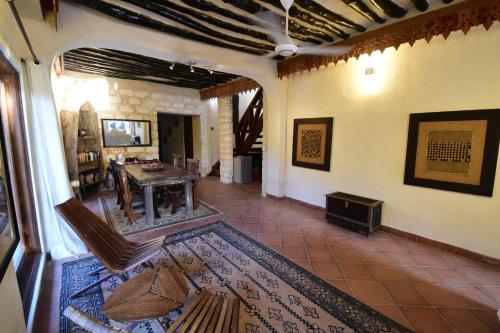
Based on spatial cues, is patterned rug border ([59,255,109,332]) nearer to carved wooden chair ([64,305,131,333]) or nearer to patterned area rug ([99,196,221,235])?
patterned area rug ([99,196,221,235])

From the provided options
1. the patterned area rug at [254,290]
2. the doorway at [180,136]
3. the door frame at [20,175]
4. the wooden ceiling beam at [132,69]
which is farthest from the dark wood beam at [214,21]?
the doorway at [180,136]

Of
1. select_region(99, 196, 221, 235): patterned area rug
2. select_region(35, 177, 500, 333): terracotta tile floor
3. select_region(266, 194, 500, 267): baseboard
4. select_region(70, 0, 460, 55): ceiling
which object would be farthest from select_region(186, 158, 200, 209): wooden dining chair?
select_region(266, 194, 500, 267): baseboard

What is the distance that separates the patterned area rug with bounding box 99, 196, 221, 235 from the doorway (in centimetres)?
351

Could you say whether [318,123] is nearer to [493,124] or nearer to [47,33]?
[493,124]

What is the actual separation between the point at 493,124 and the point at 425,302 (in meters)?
1.93

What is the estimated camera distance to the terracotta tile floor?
1804 millimetres

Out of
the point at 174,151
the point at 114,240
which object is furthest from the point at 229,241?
the point at 174,151

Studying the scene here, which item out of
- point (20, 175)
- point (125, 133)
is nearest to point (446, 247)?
point (20, 175)

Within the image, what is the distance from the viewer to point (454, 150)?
266cm

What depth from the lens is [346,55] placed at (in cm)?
338

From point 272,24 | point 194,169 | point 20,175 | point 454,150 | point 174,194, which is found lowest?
point 174,194

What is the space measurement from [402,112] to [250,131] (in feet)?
14.8

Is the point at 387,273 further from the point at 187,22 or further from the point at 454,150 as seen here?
the point at 187,22

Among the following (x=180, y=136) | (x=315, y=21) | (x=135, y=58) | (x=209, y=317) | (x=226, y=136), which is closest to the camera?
(x=209, y=317)
